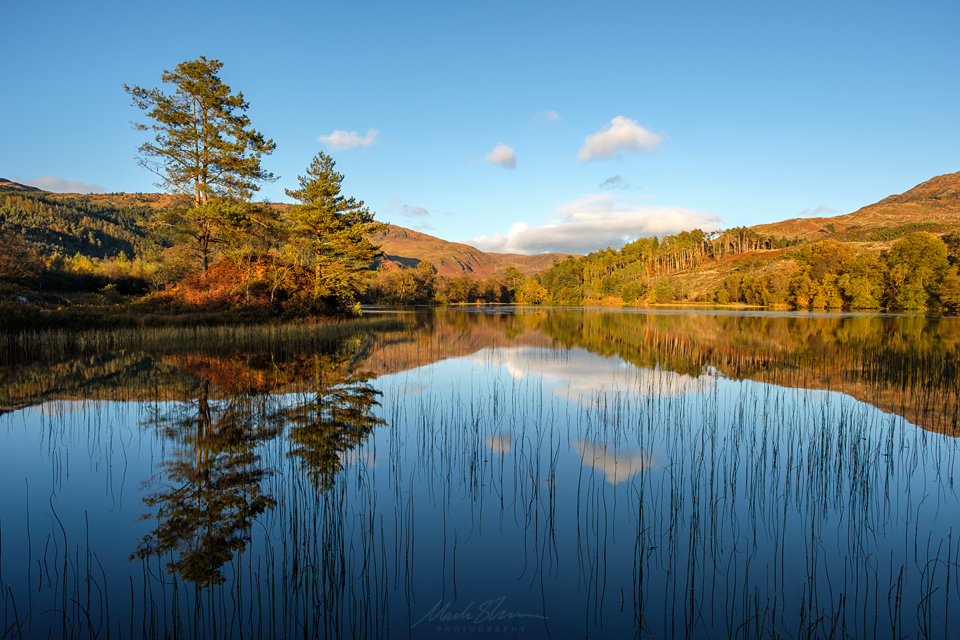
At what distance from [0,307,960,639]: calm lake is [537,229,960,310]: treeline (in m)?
60.8

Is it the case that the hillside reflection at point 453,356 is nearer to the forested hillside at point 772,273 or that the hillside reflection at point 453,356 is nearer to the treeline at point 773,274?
the treeline at point 773,274

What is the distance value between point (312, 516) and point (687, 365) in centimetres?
1311

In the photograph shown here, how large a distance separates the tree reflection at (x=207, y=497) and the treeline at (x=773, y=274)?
66574mm

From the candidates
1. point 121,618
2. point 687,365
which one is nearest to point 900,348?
point 687,365

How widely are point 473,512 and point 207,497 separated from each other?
8.98ft

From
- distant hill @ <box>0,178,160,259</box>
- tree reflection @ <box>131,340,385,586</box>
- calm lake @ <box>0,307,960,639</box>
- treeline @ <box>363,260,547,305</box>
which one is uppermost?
distant hill @ <box>0,178,160,259</box>

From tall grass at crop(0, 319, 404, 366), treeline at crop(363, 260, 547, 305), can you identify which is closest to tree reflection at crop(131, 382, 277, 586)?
tall grass at crop(0, 319, 404, 366)

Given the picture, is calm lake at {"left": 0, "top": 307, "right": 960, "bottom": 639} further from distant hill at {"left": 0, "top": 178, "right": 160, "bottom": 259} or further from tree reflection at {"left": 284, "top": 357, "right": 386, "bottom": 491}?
distant hill at {"left": 0, "top": 178, "right": 160, "bottom": 259}

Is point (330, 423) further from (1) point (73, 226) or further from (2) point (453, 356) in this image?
(1) point (73, 226)

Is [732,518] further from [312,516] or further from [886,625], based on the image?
[312,516]

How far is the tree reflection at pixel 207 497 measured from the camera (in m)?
3.68

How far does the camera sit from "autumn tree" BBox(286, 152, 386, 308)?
32.0 m

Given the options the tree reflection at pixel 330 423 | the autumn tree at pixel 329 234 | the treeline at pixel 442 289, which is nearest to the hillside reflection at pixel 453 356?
the tree reflection at pixel 330 423

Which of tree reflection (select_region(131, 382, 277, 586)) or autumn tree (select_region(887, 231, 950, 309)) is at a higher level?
autumn tree (select_region(887, 231, 950, 309))
